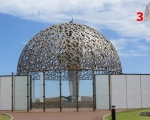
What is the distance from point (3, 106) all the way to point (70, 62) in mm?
5903

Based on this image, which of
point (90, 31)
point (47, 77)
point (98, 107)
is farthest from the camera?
point (90, 31)

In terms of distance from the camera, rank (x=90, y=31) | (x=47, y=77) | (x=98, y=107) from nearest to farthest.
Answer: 1. (x=98, y=107)
2. (x=47, y=77)
3. (x=90, y=31)

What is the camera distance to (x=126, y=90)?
940 inches

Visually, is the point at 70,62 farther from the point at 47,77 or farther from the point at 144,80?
the point at 144,80

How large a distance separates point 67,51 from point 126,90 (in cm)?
558

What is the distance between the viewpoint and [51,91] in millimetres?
23422

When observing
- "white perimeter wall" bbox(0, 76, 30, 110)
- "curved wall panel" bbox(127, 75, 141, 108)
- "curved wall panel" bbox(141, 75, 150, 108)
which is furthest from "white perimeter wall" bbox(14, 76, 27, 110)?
"curved wall panel" bbox(141, 75, 150, 108)

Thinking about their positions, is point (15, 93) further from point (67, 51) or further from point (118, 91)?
point (118, 91)

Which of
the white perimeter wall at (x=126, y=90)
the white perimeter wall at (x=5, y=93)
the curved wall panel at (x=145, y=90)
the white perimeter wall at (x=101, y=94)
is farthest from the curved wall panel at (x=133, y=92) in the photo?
the white perimeter wall at (x=5, y=93)

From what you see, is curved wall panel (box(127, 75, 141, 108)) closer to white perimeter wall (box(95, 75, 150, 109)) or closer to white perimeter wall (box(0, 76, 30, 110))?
white perimeter wall (box(95, 75, 150, 109))

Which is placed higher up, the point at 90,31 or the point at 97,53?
the point at 90,31

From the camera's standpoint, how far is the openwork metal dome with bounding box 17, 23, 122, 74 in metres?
26.3

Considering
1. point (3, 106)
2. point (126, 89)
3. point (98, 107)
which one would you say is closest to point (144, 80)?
point (126, 89)

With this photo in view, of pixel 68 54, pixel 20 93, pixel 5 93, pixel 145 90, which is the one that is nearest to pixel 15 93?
pixel 20 93
